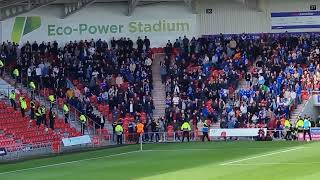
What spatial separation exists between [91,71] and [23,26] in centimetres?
658

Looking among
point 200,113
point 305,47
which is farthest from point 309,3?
point 200,113

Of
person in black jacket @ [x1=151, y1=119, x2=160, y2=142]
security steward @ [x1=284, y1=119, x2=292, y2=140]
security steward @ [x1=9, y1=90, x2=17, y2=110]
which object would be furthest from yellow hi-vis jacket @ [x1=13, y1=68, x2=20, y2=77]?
security steward @ [x1=284, y1=119, x2=292, y2=140]

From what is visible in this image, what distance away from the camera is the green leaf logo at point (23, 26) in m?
53.9

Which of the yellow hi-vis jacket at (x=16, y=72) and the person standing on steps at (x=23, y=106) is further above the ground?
the yellow hi-vis jacket at (x=16, y=72)

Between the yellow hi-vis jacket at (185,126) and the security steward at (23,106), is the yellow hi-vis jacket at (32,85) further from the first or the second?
the yellow hi-vis jacket at (185,126)

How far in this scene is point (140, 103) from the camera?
49562mm

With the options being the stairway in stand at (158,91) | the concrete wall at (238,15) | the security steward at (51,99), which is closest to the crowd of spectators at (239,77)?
the stairway in stand at (158,91)

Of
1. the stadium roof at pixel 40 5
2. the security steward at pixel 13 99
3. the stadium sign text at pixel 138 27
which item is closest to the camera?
the security steward at pixel 13 99

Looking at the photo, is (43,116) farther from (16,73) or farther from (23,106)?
(16,73)

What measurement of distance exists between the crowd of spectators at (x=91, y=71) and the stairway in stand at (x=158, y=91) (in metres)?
0.73

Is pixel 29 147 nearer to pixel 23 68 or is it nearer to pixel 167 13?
pixel 23 68

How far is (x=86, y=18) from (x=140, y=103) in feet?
31.1

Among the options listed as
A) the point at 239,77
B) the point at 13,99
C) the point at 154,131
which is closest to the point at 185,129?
the point at 154,131

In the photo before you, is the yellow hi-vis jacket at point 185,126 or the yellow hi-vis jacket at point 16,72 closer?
the yellow hi-vis jacket at point 185,126
